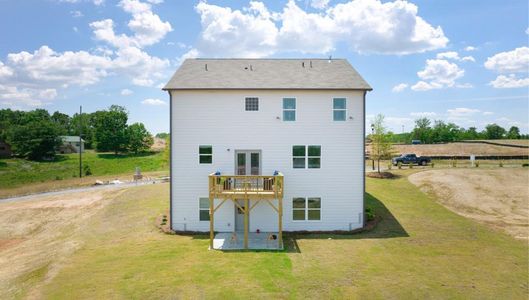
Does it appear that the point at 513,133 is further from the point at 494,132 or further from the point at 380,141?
the point at 380,141

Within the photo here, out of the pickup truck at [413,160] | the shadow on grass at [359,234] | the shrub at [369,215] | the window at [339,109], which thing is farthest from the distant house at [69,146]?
the shrub at [369,215]

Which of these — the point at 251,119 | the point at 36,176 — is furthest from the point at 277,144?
the point at 36,176

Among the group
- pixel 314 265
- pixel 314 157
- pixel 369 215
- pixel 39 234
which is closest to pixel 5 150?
pixel 39 234

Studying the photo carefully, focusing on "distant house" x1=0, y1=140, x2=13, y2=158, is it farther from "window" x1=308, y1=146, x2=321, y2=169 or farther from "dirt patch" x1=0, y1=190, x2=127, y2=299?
"window" x1=308, y1=146, x2=321, y2=169

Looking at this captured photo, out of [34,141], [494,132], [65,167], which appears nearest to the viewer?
[65,167]

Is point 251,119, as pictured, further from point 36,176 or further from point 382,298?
point 36,176
